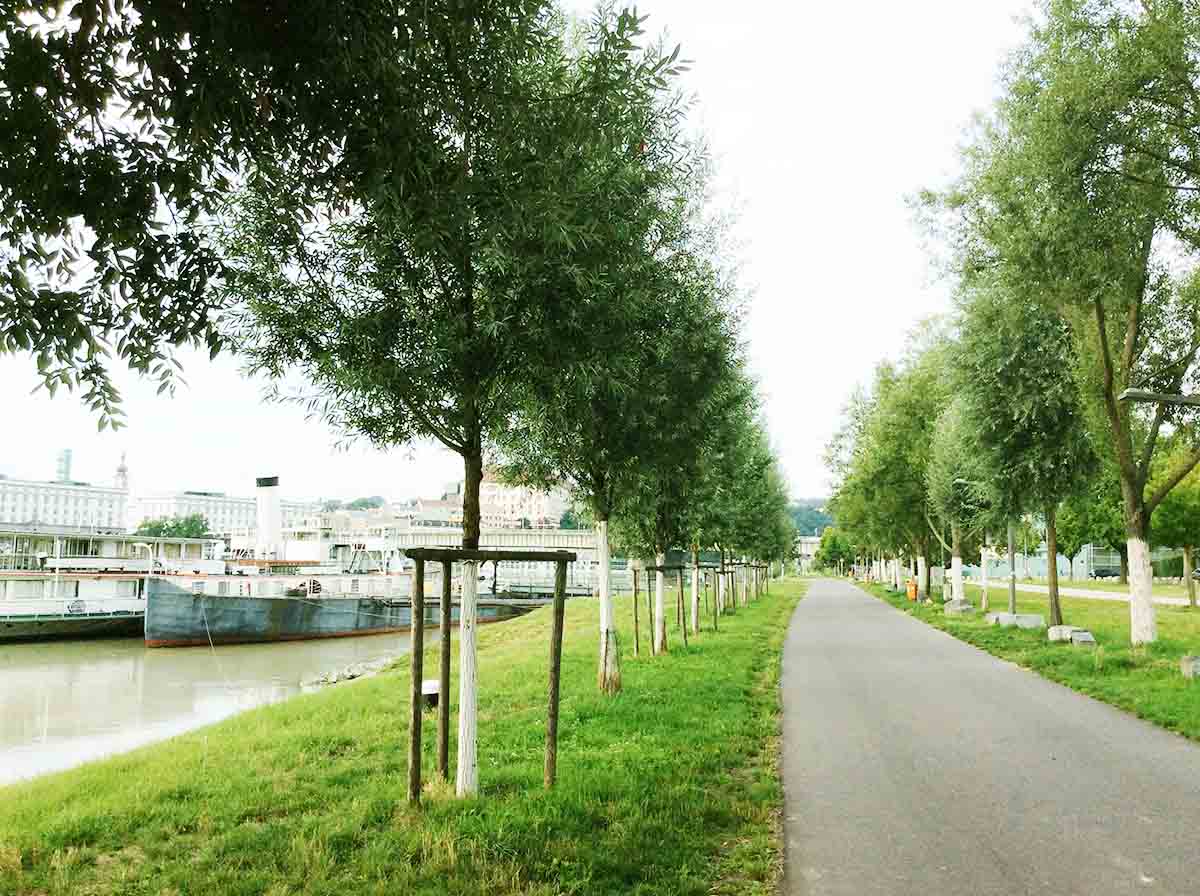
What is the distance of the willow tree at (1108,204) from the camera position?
1434 cm

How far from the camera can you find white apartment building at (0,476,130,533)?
378 ft

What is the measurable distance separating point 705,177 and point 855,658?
33.3 ft

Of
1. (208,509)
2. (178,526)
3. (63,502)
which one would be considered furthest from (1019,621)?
(208,509)

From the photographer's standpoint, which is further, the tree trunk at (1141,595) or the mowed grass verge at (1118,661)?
the tree trunk at (1141,595)

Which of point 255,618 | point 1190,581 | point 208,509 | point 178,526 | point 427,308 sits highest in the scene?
point 208,509

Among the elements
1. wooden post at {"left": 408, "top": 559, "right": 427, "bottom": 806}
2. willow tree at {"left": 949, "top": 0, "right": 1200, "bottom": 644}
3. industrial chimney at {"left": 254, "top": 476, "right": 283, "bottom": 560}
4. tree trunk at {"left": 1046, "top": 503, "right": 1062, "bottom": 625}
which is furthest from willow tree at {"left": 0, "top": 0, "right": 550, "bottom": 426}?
industrial chimney at {"left": 254, "top": 476, "right": 283, "bottom": 560}

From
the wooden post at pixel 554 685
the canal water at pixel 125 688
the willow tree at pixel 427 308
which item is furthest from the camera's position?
the canal water at pixel 125 688

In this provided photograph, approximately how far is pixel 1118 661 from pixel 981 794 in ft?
32.1

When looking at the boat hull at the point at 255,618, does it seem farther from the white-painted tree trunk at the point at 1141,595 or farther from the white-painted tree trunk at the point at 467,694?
the white-painted tree trunk at the point at 467,694

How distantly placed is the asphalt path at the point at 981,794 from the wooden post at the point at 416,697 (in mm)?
2742

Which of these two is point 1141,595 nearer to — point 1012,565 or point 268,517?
point 1012,565

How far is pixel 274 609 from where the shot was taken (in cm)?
4303

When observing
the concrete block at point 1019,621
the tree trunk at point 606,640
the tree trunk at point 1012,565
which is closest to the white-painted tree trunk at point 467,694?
the tree trunk at point 606,640

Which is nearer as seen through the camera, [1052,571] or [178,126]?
[178,126]
